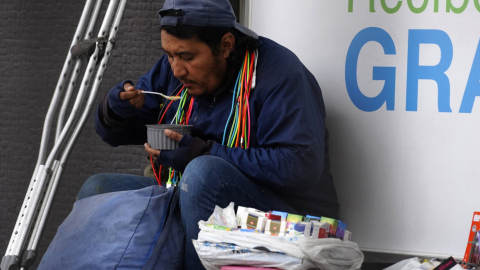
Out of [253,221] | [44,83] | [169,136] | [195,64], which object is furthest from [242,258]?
[44,83]

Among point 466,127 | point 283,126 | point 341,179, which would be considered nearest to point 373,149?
point 341,179

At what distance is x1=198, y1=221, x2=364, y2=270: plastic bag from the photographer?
1.21 metres

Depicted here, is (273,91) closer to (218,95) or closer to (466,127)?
(218,95)

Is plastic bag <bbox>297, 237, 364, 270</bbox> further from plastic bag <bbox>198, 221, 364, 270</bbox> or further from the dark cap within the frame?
the dark cap

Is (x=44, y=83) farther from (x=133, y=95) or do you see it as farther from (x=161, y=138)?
(x=161, y=138)

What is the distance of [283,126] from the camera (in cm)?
154

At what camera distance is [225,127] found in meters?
1.65

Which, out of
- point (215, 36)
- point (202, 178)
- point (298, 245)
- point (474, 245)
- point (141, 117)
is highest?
point (215, 36)

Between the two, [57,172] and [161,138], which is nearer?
[161,138]

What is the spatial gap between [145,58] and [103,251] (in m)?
1.38

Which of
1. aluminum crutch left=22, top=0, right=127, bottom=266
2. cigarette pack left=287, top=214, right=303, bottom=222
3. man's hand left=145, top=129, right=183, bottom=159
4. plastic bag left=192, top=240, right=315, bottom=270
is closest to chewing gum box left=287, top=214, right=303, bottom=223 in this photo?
cigarette pack left=287, top=214, right=303, bottom=222

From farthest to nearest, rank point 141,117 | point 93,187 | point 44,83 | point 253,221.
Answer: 1. point 44,83
2. point 141,117
3. point 93,187
4. point 253,221

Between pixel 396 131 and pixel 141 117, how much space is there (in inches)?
35.4

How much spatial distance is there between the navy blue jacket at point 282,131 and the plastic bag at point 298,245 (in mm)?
275
